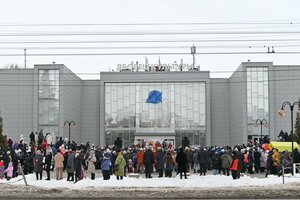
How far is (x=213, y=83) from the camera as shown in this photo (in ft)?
236

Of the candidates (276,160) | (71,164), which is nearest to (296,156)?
(276,160)

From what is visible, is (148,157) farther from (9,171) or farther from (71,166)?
(9,171)

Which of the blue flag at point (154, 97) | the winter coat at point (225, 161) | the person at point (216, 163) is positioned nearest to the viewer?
the winter coat at point (225, 161)

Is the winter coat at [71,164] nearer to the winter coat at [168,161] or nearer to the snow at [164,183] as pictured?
the snow at [164,183]

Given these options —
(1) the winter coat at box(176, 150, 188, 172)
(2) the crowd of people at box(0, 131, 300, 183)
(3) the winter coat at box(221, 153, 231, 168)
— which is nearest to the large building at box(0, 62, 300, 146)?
(2) the crowd of people at box(0, 131, 300, 183)

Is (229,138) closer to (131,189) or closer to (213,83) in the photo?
(213,83)

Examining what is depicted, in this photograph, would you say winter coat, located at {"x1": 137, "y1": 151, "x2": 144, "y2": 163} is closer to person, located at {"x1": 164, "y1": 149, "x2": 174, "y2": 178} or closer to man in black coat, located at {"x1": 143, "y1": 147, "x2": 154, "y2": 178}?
person, located at {"x1": 164, "y1": 149, "x2": 174, "y2": 178}

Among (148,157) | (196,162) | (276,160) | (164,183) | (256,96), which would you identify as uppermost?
(256,96)

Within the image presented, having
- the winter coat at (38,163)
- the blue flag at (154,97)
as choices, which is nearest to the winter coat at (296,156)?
the winter coat at (38,163)

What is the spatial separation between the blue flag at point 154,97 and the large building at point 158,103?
384 millimetres

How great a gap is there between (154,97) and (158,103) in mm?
939

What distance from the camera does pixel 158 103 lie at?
6869 cm

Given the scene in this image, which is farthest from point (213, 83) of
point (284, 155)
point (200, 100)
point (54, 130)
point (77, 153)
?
point (77, 153)

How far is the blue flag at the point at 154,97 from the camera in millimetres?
68312
